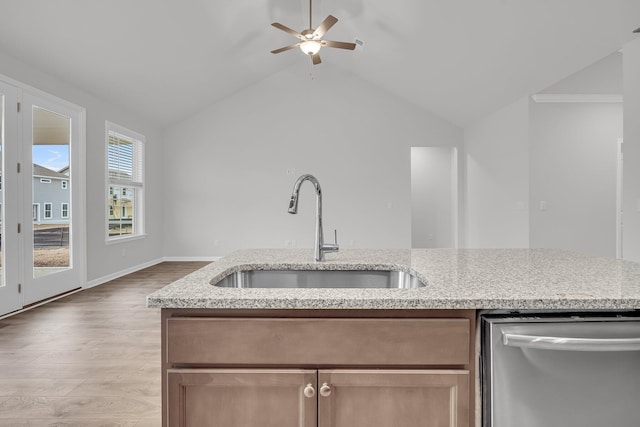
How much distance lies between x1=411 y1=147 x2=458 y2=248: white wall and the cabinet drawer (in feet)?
24.1

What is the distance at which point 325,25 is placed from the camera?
A: 12.8 feet

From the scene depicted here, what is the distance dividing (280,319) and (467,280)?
0.56 meters

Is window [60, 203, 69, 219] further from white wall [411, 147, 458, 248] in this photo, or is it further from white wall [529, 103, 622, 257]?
white wall [411, 147, 458, 248]

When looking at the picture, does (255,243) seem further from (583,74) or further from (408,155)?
(583,74)

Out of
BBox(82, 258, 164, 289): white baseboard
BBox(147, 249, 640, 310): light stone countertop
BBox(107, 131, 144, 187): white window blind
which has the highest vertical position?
BBox(107, 131, 144, 187): white window blind

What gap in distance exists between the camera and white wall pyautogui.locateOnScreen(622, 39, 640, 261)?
11.0 feet

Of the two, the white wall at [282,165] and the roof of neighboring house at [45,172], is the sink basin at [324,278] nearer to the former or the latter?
the roof of neighboring house at [45,172]

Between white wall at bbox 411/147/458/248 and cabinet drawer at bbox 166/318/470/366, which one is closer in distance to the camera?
cabinet drawer at bbox 166/318/470/366

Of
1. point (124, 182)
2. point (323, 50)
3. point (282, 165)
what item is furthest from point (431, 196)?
point (124, 182)

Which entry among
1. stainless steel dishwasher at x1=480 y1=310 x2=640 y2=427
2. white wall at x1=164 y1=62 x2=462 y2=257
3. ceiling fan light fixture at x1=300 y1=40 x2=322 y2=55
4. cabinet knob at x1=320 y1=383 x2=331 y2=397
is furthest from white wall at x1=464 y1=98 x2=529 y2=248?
cabinet knob at x1=320 y1=383 x2=331 y2=397

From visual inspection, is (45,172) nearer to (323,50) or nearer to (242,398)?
(242,398)

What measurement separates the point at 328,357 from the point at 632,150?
12.2ft

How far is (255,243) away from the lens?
7.28 meters

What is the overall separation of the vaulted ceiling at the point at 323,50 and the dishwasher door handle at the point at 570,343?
339 cm
